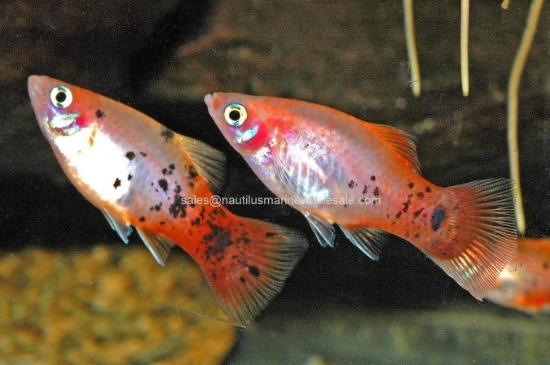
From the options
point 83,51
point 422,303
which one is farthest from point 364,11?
point 422,303

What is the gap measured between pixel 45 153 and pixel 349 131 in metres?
1.12

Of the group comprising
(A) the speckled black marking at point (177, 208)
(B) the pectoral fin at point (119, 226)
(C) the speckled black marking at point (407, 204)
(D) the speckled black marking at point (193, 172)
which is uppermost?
(D) the speckled black marking at point (193, 172)

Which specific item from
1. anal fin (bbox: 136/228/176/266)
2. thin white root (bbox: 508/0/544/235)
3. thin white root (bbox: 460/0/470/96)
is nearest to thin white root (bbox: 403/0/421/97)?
thin white root (bbox: 460/0/470/96)

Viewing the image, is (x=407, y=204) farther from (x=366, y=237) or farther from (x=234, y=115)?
(x=234, y=115)

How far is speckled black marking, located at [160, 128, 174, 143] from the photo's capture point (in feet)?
5.31

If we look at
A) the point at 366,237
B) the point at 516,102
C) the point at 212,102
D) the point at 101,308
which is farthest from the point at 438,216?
the point at 101,308

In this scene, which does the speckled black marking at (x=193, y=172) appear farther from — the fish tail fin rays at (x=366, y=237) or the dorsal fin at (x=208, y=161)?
the fish tail fin rays at (x=366, y=237)

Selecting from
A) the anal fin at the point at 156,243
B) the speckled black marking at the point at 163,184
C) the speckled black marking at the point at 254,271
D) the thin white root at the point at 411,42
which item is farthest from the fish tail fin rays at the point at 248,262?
the thin white root at the point at 411,42

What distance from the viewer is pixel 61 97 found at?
5.11 feet

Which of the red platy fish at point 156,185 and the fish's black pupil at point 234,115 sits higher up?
the fish's black pupil at point 234,115

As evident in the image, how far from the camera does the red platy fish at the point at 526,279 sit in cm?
190

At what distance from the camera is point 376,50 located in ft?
5.75

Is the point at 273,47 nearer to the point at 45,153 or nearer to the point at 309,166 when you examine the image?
the point at 309,166

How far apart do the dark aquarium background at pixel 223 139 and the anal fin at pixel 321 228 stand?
5 cm
